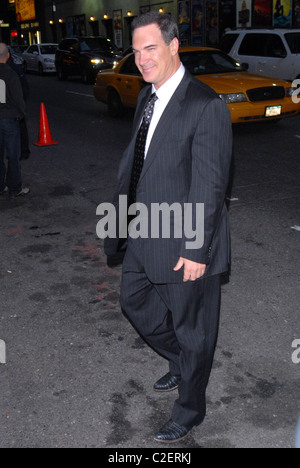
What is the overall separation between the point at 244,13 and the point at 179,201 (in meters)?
27.2

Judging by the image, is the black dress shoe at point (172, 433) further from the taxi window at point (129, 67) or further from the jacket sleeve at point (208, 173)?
the taxi window at point (129, 67)

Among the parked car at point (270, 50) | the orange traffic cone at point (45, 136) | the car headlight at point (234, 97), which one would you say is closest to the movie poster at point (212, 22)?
the parked car at point (270, 50)

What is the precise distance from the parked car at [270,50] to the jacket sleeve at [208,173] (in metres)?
13.1

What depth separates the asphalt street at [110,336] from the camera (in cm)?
316

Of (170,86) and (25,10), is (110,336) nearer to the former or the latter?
(170,86)

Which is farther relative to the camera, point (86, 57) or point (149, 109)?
point (86, 57)

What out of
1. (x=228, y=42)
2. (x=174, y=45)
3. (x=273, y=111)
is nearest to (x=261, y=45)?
(x=228, y=42)

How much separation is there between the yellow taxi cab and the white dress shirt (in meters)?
8.05

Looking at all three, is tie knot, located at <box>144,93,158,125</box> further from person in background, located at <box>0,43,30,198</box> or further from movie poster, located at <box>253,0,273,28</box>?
movie poster, located at <box>253,0,273,28</box>

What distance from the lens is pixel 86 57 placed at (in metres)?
23.3

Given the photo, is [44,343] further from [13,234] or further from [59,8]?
[59,8]

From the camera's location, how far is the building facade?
26.2 metres
